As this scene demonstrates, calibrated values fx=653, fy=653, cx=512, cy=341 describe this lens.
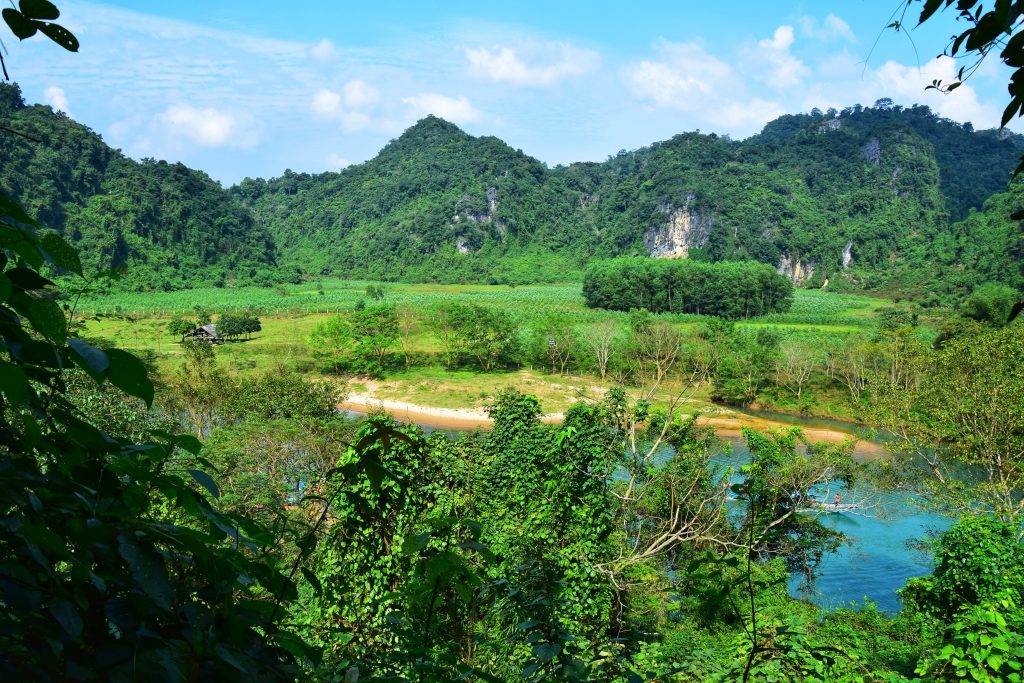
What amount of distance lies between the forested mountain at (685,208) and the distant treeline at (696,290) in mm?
24193

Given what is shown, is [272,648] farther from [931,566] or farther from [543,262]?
[543,262]

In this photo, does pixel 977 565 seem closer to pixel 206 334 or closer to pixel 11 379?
pixel 11 379

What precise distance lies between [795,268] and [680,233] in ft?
52.6

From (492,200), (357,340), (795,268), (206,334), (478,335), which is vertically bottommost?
(206,334)

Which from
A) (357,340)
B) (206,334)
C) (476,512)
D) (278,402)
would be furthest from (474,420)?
(476,512)

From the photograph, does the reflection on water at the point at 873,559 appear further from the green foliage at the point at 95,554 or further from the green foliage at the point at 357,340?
the green foliage at the point at 357,340

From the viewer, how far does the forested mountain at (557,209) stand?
69875mm

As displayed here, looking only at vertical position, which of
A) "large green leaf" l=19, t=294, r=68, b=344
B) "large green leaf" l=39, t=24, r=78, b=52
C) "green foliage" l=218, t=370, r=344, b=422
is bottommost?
"green foliage" l=218, t=370, r=344, b=422

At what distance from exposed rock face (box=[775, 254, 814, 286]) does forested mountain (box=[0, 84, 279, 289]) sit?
65.5 meters

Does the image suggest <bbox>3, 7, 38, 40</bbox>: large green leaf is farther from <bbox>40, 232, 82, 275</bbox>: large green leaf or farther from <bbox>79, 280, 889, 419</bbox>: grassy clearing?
<bbox>79, 280, 889, 419</bbox>: grassy clearing

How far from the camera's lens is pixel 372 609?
280 inches

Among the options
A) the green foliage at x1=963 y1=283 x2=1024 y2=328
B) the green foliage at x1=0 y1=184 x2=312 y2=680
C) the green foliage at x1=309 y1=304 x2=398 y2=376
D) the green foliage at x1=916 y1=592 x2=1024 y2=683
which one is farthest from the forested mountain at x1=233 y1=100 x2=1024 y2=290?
the green foliage at x1=0 y1=184 x2=312 y2=680

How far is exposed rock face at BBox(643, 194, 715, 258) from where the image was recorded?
9125cm

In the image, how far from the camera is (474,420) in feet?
97.0
